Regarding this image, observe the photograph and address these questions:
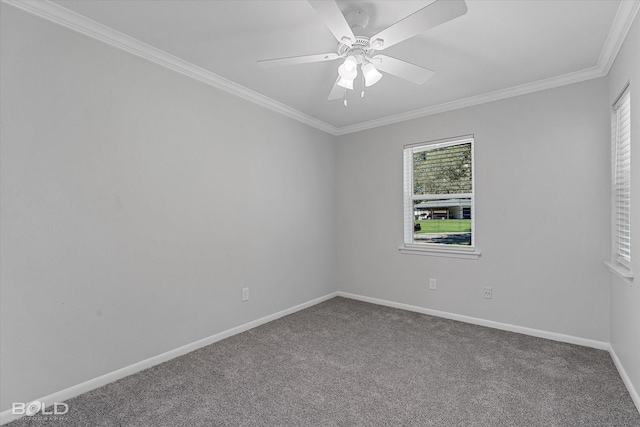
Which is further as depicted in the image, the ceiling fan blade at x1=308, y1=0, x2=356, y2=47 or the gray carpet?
the gray carpet

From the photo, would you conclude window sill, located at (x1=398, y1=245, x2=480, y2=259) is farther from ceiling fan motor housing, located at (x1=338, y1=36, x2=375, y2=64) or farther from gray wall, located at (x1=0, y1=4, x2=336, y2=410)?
ceiling fan motor housing, located at (x1=338, y1=36, x2=375, y2=64)

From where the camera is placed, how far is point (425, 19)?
151cm

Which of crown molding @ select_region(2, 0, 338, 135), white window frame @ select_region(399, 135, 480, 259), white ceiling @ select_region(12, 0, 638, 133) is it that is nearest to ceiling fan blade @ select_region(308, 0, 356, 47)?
white ceiling @ select_region(12, 0, 638, 133)

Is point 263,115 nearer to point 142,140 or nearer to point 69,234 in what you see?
point 142,140

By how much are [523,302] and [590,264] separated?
0.64 metres

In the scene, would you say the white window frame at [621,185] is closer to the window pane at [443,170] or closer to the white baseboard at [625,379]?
the white baseboard at [625,379]

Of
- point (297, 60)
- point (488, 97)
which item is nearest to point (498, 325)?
point (488, 97)

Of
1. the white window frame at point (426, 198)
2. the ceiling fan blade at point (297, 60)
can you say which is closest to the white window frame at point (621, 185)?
the white window frame at point (426, 198)

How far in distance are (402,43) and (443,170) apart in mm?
1743

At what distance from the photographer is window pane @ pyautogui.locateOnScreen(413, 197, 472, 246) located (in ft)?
11.4

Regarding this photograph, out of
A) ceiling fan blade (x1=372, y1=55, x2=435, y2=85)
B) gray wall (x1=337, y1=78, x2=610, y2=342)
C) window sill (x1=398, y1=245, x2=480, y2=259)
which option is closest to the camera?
ceiling fan blade (x1=372, y1=55, x2=435, y2=85)

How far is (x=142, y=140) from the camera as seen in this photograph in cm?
237

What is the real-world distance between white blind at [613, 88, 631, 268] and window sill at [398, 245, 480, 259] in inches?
44.3

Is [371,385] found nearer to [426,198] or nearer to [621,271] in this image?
[621,271]
